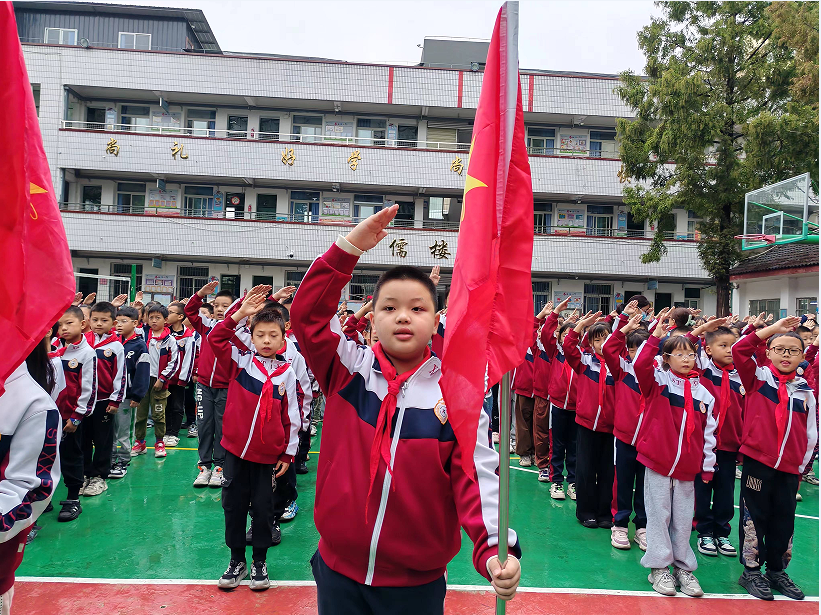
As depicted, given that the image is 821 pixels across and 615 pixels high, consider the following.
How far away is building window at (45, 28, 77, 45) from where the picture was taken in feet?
A: 74.9

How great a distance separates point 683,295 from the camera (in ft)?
74.6

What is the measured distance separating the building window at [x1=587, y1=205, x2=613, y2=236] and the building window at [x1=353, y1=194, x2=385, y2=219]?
331 inches

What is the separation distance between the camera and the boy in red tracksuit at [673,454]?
3.83 metres

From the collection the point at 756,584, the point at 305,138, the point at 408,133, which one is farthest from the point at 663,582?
the point at 305,138

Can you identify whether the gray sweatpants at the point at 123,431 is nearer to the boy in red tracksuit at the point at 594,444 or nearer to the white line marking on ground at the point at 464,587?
the white line marking on ground at the point at 464,587

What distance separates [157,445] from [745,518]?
6.27 meters

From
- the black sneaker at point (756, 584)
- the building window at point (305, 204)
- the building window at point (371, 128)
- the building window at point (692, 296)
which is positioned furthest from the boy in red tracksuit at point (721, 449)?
the building window at point (371, 128)

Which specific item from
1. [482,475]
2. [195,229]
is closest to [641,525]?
[482,475]

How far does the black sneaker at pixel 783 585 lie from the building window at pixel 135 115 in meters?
24.2

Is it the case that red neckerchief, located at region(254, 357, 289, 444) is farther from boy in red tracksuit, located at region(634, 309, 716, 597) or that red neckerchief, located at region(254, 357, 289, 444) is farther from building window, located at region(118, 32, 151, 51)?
building window, located at region(118, 32, 151, 51)

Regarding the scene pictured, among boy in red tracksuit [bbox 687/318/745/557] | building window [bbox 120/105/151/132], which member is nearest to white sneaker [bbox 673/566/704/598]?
boy in red tracksuit [bbox 687/318/745/557]

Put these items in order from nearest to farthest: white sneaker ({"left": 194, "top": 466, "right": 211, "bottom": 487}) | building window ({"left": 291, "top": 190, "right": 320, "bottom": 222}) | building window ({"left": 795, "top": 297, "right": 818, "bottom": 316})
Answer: white sneaker ({"left": 194, "top": 466, "right": 211, "bottom": 487})
building window ({"left": 795, "top": 297, "right": 818, "bottom": 316})
building window ({"left": 291, "top": 190, "right": 320, "bottom": 222})

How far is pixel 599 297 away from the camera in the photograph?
2253 centimetres

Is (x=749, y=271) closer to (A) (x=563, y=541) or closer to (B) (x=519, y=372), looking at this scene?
(B) (x=519, y=372)
